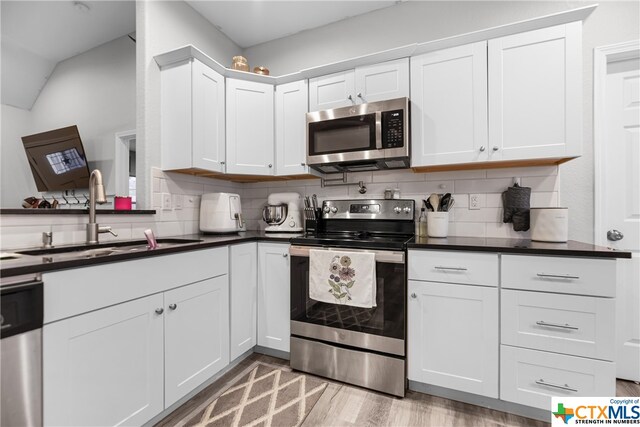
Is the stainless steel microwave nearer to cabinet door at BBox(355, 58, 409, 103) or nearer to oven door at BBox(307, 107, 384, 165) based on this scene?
oven door at BBox(307, 107, 384, 165)

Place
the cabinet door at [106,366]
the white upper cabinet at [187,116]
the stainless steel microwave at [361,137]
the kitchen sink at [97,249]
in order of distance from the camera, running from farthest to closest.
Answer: the white upper cabinet at [187,116], the stainless steel microwave at [361,137], the kitchen sink at [97,249], the cabinet door at [106,366]

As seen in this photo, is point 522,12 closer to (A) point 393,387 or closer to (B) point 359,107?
(B) point 359,107

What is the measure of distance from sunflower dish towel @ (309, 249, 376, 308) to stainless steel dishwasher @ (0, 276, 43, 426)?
1262mm

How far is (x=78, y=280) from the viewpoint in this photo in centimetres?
Answer: 107

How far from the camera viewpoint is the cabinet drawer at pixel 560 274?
52.7 inches

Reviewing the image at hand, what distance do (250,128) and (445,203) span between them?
166 centimetres

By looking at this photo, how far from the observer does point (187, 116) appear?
6.71 feet

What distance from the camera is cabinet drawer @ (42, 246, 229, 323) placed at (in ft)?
3.32

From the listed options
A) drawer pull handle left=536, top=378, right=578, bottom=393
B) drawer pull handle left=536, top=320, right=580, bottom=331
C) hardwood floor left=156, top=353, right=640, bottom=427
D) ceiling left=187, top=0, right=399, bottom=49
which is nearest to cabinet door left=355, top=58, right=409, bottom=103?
ceiling left=187, top=0, right=399, bottom=49

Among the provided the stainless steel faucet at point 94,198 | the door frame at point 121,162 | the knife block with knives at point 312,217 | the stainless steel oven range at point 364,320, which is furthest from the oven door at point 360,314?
the door frame at point 121,162

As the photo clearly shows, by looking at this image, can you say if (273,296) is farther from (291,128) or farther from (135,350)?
(291,128)

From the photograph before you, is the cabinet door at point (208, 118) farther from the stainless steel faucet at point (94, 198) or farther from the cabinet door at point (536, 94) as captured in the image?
the cabinet door at point (536, 94)

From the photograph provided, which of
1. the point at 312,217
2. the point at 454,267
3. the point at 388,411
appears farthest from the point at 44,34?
the point at 388,411

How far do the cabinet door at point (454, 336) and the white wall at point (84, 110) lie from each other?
2.93 meters
